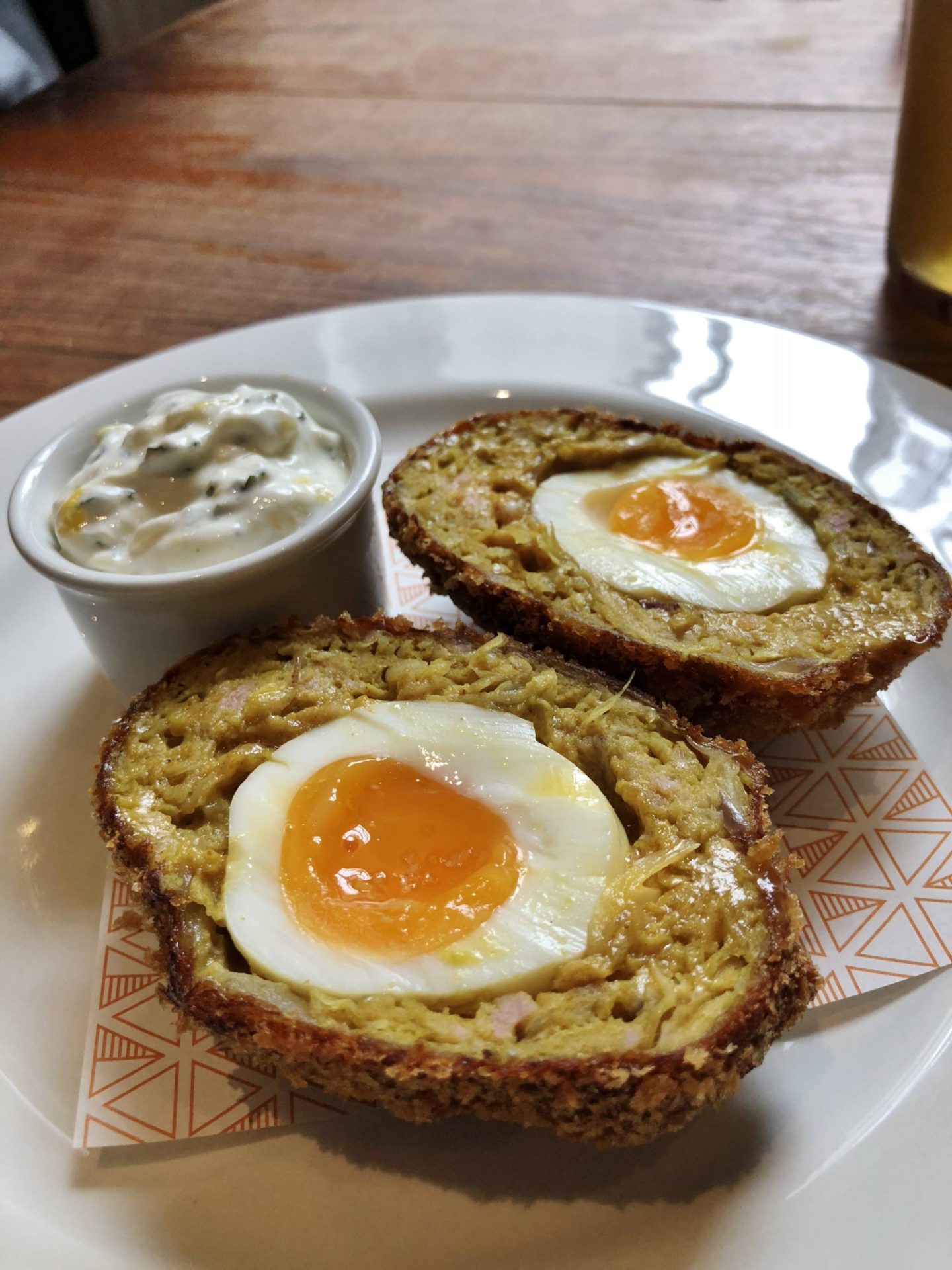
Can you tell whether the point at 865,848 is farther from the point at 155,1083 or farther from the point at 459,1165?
the point at 155,1083

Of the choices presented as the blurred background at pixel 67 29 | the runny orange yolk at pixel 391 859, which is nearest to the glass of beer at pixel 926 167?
the runny orange yolk at pixel 391 859

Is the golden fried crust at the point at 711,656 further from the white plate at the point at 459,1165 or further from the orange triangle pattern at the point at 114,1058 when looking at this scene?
the orange triangle pattern at the point at 114,1058

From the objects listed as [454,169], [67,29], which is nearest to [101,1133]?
[454,169]

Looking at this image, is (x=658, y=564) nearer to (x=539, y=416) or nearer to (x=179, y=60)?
(x=539, y=416)

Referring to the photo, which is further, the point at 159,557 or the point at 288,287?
the point at 288,287

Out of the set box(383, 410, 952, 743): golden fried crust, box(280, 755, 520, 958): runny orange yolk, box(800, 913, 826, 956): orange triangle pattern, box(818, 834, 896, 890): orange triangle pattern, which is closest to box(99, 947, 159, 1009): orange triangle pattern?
box(280, 755, 520, 958): runny orange yolk

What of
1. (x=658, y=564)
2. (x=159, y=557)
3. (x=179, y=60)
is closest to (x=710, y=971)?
(x=658, y=564)

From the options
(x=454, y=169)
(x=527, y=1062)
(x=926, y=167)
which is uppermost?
(x=926, y=167)
